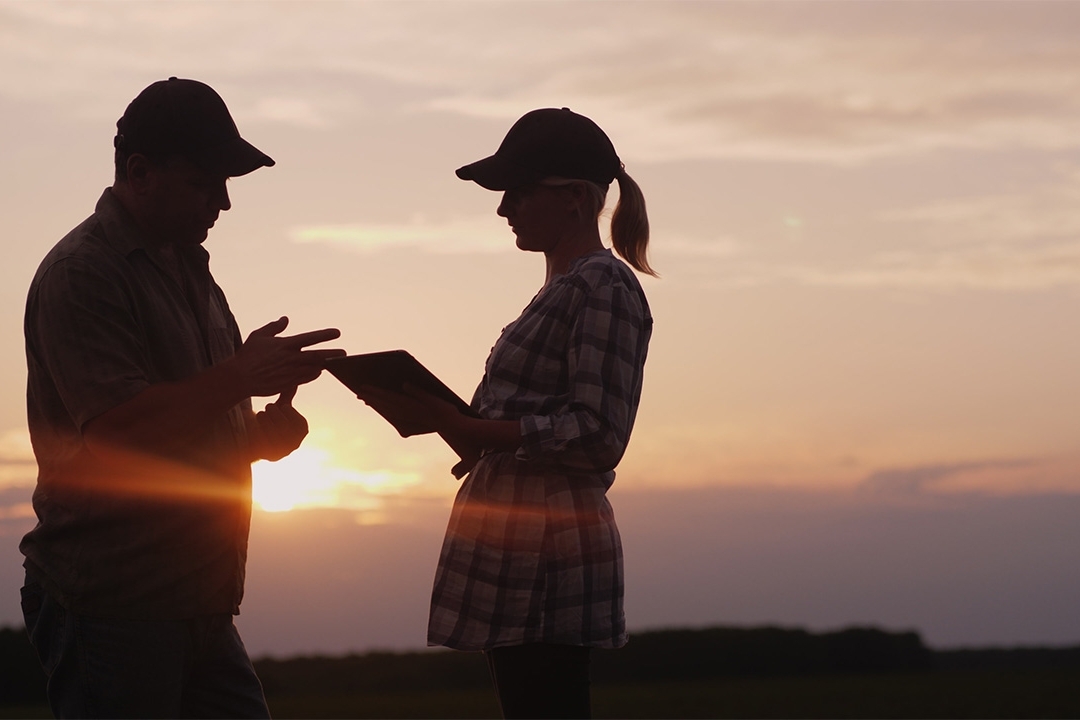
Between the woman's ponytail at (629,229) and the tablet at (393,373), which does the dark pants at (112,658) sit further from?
the woman's ponytail at (629,229)

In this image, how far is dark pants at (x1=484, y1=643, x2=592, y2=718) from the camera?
116 inches

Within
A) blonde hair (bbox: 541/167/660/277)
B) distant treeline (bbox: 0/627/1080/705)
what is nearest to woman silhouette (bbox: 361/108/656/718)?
blonde hair (bbox: 541/167/660/277)

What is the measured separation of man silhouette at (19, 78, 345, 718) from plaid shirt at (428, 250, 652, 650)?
61cm

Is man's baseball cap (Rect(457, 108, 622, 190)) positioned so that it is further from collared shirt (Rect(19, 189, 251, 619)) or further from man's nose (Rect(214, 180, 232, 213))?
collared shirt (Rect(19, 189, 251, 619))

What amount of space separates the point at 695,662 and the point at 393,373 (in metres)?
7.31

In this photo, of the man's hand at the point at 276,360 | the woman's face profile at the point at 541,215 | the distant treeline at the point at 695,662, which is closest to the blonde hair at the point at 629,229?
the woman's face profile at the point at 541,215

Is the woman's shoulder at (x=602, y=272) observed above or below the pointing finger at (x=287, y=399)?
above

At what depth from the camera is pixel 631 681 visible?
9531 mm

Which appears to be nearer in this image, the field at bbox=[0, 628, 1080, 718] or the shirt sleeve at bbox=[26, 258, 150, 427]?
the shirt sleeve at bbox=[26, 258, 150, 427]

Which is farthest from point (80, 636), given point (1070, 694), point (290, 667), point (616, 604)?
point (1070, 694)

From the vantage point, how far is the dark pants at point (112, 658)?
120 inches

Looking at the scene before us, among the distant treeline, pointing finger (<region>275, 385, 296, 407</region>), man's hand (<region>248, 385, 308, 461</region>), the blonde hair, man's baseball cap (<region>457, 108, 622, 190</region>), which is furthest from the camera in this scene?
the distant treeline

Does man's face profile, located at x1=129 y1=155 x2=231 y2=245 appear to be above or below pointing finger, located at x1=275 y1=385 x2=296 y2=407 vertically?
above

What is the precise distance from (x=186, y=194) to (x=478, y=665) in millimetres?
6824
